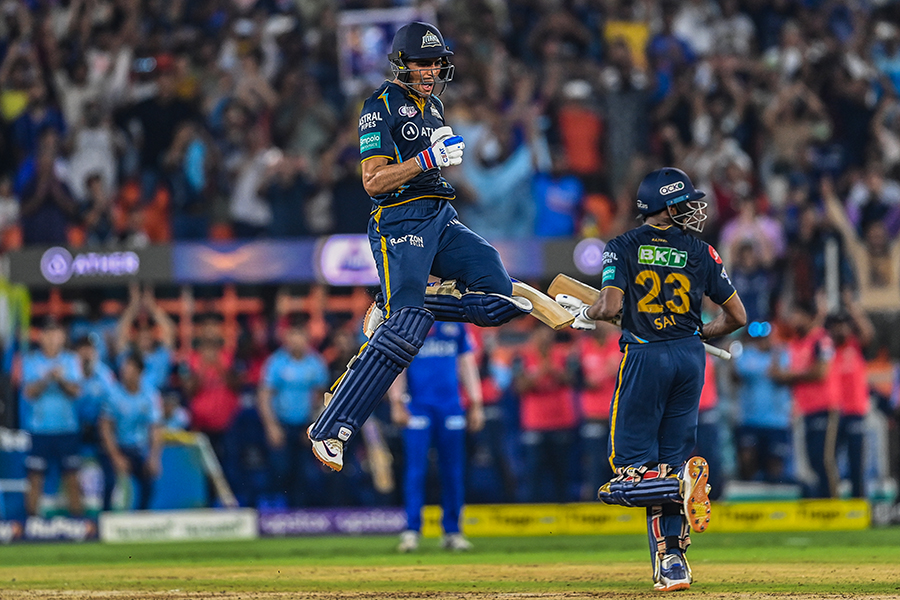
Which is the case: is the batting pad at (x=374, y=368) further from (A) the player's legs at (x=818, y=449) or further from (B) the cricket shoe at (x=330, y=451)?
(A) the player's legs at (x=818, y=449)

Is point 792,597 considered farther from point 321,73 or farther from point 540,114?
point 321,73

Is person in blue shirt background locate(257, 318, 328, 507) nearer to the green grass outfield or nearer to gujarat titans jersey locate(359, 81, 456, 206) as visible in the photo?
the green grass outfield

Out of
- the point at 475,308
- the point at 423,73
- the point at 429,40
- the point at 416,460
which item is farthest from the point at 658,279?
the point at 416,460

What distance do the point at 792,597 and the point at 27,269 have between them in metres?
12.6

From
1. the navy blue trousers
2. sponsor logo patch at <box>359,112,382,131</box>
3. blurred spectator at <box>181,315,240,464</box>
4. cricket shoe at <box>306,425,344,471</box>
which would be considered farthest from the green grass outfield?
sponsor logo patch at <box>359,112,382,131</box>

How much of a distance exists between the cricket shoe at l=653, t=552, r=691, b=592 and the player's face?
3375 millimetres

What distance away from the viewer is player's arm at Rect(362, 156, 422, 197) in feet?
27.9

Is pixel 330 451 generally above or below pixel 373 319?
below

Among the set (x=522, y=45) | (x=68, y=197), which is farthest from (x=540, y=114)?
(x=68, y=197)

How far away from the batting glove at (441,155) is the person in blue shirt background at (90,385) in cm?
925

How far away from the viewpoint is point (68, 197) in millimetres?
19266

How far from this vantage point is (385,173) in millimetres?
8570

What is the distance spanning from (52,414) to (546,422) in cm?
591

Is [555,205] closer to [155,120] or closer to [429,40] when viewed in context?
[155,120]
